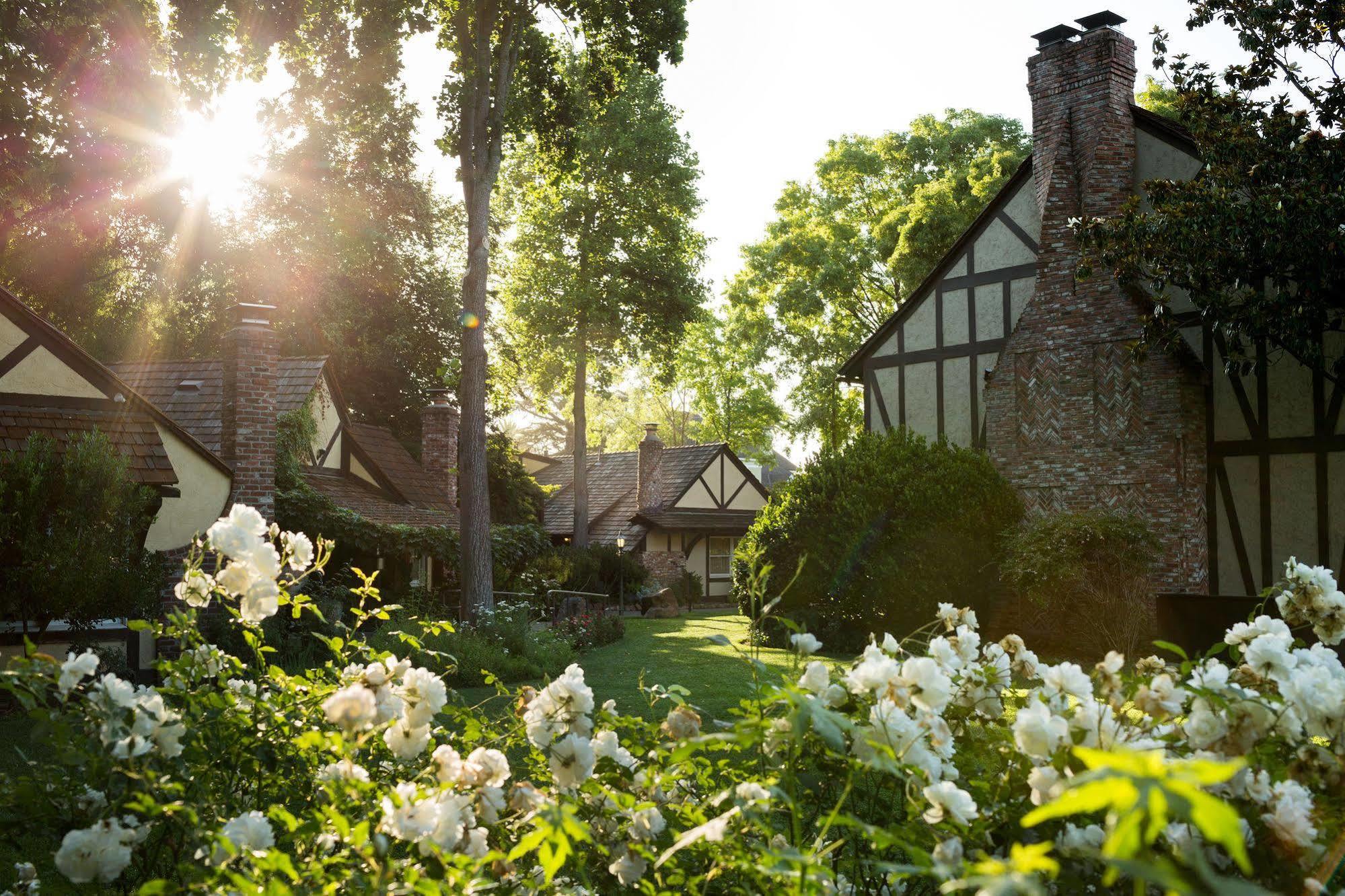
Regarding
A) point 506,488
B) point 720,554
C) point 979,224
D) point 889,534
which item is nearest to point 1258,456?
point 889,534

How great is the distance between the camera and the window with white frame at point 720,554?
34.8 meters

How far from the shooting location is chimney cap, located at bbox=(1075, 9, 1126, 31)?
49.8ft

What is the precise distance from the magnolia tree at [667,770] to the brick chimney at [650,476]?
99.9 ft

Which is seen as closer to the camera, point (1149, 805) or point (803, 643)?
point (1149, 805)

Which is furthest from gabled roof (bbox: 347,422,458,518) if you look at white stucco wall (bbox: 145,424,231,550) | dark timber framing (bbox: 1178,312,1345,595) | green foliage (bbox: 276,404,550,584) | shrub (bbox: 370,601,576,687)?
dark timber framing (bbox: 1178,312,1345,595)

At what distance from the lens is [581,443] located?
29.6 m

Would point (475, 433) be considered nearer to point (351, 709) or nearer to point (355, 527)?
point (355, 527)

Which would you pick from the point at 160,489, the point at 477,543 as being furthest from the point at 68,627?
the point at 477,543

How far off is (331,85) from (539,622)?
10118 mm

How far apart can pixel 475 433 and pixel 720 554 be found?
66.8ft

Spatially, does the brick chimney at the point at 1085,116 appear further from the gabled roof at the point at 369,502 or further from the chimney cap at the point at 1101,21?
the gabled roof at the point at 369,502

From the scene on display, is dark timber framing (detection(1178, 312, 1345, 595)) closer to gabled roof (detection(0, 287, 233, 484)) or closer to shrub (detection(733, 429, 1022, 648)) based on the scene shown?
shrub (detection(733, 429, 1022, 648))

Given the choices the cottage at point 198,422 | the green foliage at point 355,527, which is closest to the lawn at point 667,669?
the green foliage at point 355,527

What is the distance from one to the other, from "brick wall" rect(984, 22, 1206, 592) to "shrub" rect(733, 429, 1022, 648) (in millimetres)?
902
